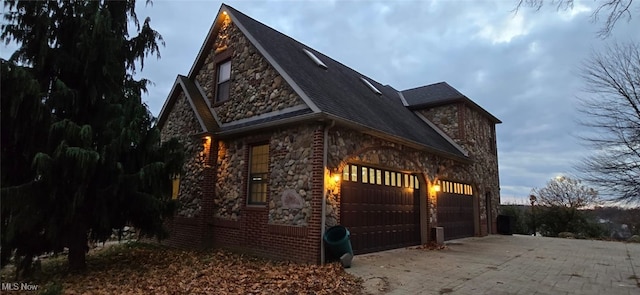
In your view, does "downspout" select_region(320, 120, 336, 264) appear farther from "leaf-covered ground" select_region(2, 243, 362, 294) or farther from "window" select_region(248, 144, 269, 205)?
"window" select_region(248, 144, 269, 205)

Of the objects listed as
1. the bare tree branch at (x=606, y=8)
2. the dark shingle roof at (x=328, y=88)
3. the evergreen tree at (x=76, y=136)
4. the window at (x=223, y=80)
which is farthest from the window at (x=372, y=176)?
the bare tree branch at (x=606, y=8)

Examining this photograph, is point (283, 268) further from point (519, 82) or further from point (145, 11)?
point (519, 82)

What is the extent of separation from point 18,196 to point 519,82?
15.6 m

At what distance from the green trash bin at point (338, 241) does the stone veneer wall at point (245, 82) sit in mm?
3034

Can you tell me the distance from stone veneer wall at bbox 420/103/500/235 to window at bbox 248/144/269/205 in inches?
352

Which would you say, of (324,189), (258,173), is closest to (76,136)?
(258,173)

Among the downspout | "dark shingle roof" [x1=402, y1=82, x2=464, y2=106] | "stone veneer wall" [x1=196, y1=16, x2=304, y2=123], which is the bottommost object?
the downspout

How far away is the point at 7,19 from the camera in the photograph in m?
6.53

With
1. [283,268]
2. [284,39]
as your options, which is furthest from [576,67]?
[283,268]

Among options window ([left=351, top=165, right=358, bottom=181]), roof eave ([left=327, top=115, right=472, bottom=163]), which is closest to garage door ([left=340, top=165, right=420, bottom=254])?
window ([left=351, top=165, right=358, bottom=181])

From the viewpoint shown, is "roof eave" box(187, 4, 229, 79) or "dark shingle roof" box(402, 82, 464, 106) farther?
"dark shingle roof" box(402, 82, 464, 106)

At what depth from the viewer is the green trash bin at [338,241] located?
7129 millimetres

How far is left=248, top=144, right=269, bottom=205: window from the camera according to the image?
29.2 ft

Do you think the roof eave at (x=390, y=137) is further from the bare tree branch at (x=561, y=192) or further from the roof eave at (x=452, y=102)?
the bare tree branch at (x=561, y=192)
